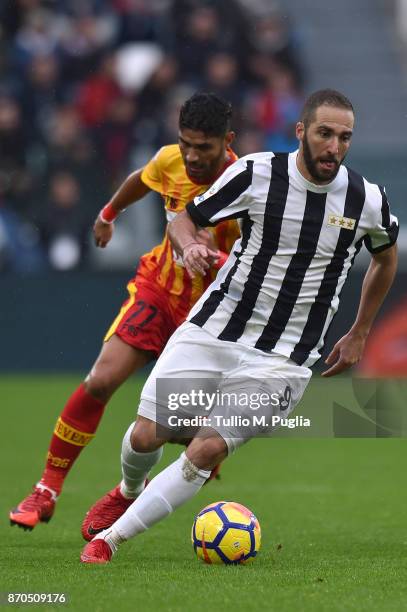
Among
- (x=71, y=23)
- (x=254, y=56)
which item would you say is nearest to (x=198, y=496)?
(x=254, y=56)

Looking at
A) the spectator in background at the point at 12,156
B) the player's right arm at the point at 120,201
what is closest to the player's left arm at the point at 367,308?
the player's right arm at the point at 120,201

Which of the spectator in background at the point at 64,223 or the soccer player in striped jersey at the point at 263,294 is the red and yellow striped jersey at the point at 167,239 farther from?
the spectator in background at the point at 64,223

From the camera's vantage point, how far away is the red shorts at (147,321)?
6395 millimetres

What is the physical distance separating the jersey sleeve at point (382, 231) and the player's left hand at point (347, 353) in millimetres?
417

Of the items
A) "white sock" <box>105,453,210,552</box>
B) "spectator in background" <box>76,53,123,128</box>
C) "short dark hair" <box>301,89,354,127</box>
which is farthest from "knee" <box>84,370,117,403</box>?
"spectator in background" <box>76,53,123,128</box>

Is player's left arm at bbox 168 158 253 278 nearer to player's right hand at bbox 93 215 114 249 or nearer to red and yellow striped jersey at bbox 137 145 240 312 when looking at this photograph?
red and yellow striped jersey at bbox 137 145 240 312

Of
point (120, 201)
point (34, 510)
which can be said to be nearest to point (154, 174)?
point (120, 201)

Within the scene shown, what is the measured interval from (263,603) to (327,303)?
160 centimetres

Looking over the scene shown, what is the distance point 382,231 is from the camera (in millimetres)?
5512

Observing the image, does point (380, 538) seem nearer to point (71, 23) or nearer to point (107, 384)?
point (107, 384)

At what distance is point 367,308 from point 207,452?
1089mm

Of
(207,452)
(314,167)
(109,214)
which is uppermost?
(314,167)

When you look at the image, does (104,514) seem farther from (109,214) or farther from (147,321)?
(109,214)

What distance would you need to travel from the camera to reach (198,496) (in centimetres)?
784
